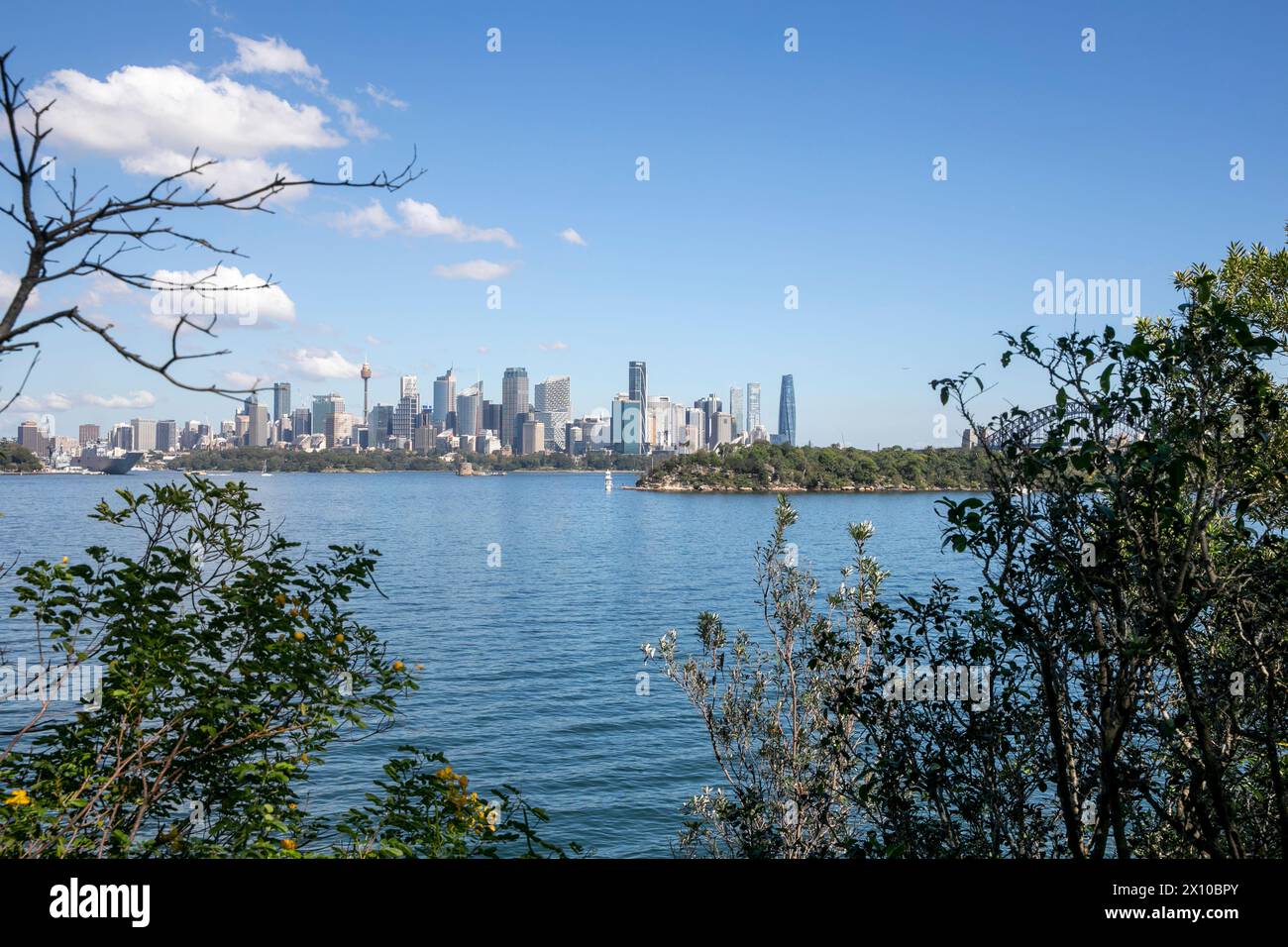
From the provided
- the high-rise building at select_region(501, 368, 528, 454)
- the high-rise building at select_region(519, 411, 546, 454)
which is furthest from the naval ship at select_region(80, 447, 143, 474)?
the high-rise building at select_region(519, 411, 546, 454)

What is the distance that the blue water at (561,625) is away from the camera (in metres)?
15.3

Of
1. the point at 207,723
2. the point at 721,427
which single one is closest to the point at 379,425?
the point at 721,427

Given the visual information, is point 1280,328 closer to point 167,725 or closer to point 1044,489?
point 1044,489

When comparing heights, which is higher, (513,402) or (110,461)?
(513,402)

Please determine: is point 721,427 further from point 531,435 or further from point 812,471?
point 812,471

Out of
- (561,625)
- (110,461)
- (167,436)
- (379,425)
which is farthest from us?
(379,425)

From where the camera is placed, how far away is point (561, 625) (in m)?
30.5

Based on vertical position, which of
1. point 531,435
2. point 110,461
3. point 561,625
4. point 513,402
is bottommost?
point 561,625

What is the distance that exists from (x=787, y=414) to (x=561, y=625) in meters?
95.4

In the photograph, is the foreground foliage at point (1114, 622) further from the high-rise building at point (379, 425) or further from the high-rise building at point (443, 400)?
the high-rise building at point (443, 400)

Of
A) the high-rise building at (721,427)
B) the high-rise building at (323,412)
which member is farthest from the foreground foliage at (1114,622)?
the high-rise building at (721,427)
